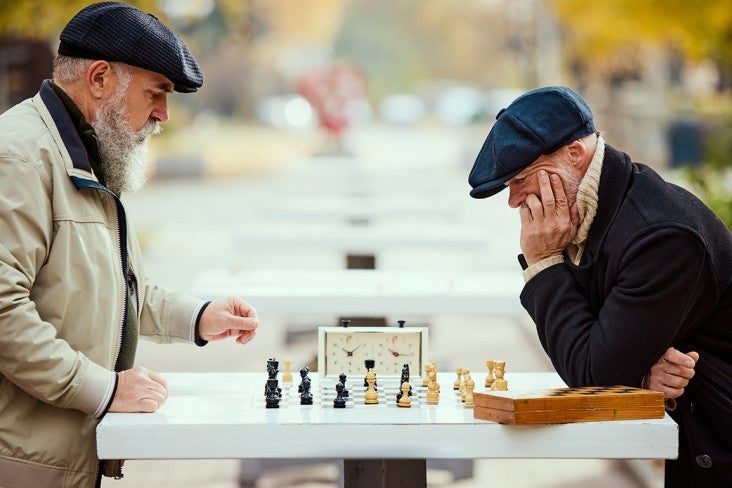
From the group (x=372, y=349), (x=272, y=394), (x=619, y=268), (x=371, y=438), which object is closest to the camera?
(x=371, y=438)

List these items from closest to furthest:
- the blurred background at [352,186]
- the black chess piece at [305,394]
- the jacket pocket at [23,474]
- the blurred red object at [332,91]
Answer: the jacket pocket at [23,474], the black chess piece at [305,394], the blurred background at [352,186], the blurred red object at [332,91]

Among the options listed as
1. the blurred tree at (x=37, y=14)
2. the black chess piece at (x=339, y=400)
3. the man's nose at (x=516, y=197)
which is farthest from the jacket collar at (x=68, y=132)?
the blurred tree at (x=37, y=14)

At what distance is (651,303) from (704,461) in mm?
473

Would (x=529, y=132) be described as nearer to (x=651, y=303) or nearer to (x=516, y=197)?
(x=516, y=197)

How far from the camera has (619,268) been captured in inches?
120

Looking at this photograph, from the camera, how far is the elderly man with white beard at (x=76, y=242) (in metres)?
2.87

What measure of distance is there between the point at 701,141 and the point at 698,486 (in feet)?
84.8

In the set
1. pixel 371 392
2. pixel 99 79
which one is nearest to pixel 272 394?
pixel 371 392

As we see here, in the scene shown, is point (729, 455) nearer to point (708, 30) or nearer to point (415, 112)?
point (708, 30)

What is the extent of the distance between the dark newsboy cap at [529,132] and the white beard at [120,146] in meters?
0.92

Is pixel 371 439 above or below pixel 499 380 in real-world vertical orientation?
below

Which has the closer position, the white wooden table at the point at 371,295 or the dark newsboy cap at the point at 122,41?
the dark newsboy cap at the point at 122,41

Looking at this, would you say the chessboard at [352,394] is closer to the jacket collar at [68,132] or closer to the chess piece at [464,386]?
the chess piece at [464,386]

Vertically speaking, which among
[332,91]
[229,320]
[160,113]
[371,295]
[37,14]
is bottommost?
[229,320]
